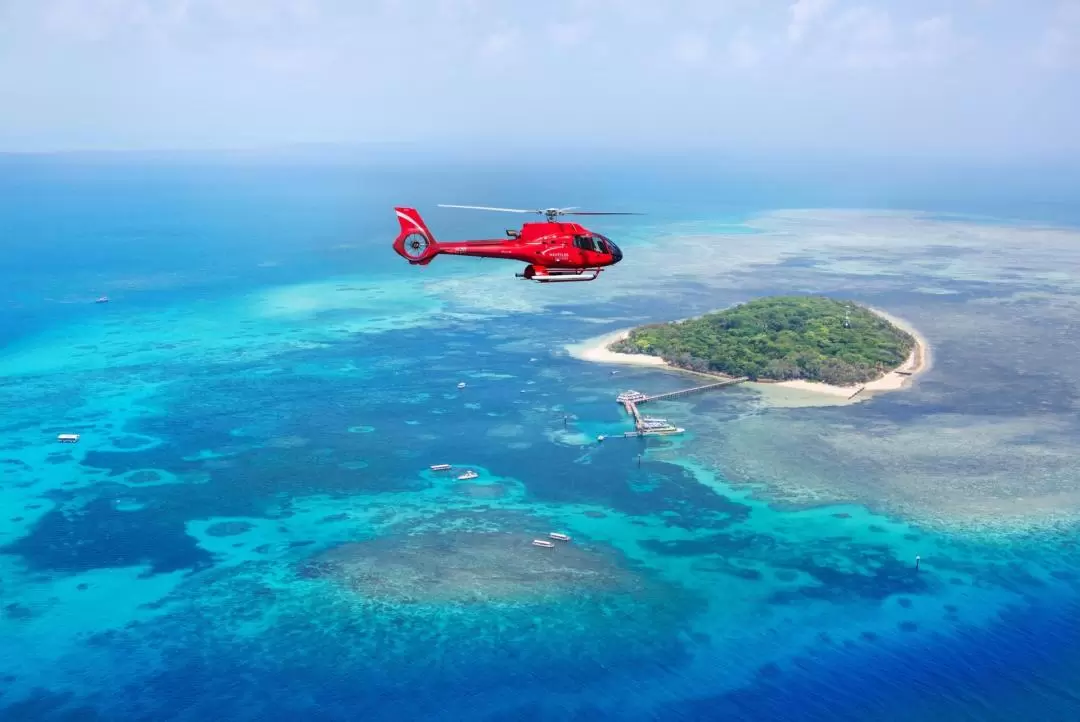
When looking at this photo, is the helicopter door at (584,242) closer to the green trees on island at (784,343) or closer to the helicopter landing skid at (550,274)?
the helicopter landing skid at (550,274)

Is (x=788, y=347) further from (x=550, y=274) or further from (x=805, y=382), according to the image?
(x=550, y=274)

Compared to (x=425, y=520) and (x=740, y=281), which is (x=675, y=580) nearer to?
(x=425, y=520)

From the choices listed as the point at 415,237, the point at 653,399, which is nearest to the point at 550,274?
the point at 415,237

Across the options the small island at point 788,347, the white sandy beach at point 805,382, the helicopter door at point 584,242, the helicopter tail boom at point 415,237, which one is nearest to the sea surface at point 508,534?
the white sandy beach at point 805,382

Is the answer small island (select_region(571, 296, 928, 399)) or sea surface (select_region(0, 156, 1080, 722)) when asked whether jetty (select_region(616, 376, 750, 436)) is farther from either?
small island (select_region(571, 296, 928, 399))

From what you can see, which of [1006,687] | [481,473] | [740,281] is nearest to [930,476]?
[1006,687]
